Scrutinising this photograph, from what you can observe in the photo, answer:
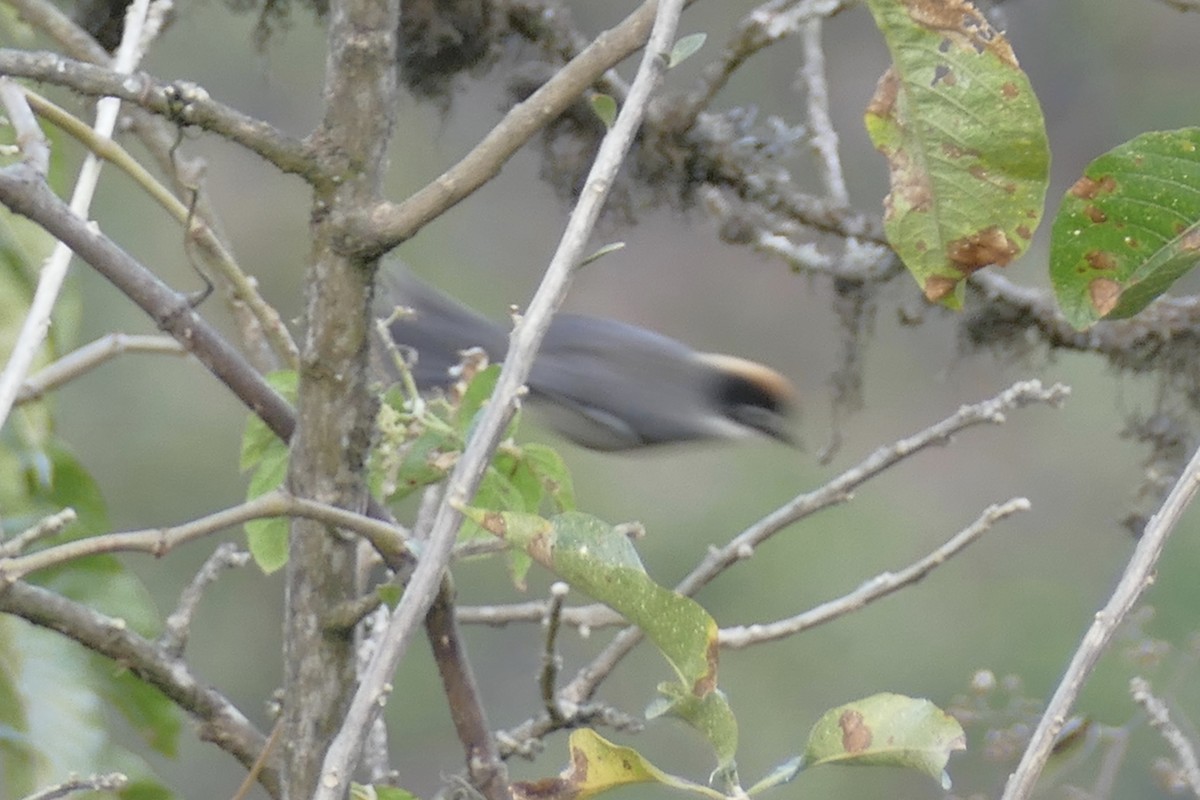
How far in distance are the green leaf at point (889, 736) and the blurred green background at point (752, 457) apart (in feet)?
15.5

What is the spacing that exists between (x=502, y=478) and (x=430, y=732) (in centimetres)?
530

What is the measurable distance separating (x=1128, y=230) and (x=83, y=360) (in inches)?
30.8

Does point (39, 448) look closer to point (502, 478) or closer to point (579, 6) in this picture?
point (502, 478)

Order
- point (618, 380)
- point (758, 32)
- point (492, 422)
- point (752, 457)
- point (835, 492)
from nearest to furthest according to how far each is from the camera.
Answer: point (492, 422)
point (835, 492)
point (758, 32)
point (618, 380)
point (752, 457)

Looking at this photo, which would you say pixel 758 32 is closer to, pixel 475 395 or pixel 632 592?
pixel 475 395

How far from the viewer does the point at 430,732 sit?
6.04 metres

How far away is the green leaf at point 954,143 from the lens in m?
0.51

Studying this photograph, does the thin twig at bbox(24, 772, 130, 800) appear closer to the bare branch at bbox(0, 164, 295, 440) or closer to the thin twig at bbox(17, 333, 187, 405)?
the bare branch at bbox(0, 164, 295, 440)

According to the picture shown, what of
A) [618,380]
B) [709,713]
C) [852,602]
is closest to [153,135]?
[852,602]

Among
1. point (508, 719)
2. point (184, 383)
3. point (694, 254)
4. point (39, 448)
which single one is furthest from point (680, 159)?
point (694, 254)

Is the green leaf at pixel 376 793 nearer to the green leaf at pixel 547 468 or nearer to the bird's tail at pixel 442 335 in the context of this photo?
the green leaf at pixel 547 468

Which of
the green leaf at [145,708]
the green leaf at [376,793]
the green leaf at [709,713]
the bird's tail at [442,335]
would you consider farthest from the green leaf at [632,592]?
the bird's tail at [442,335]

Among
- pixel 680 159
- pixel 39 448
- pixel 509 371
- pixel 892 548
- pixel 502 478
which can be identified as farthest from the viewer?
pixel 892 548

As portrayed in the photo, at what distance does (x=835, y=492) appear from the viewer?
1.00 m
